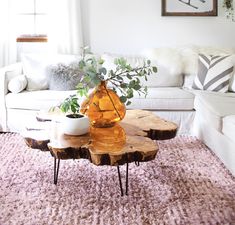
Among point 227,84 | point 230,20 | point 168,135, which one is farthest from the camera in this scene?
point 230,20

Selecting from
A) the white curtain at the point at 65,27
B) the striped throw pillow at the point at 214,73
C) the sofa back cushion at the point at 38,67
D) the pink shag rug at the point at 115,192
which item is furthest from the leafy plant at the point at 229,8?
the pink shag rug at the point at 115,192

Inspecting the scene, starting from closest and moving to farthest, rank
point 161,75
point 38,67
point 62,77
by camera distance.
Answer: point 62,77 → point 38,67 → point 161,75

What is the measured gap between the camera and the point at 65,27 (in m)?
4.33

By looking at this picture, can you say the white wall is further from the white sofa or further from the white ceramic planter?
the white ceramic planter

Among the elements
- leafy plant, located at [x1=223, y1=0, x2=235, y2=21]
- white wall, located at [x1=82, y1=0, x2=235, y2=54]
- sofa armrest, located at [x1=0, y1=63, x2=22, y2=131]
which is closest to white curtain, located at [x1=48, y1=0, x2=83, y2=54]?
white wall, located at [x1=82, y1=0, x2=235, y2=54]

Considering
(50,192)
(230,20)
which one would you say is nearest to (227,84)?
(230,20)

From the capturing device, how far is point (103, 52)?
4.48m

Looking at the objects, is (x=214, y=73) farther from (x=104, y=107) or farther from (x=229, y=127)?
(x=104, y=107)

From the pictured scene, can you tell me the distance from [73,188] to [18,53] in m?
2.54

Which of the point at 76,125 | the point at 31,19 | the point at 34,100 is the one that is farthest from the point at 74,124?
the point at 31,19

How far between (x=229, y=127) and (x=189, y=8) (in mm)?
2178

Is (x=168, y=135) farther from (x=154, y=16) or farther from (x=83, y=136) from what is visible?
(x=154, y=16)

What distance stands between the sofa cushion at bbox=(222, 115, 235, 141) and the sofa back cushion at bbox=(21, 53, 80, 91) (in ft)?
6.03

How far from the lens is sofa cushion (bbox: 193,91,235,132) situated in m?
2.88
